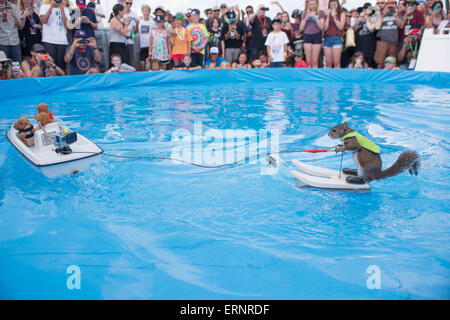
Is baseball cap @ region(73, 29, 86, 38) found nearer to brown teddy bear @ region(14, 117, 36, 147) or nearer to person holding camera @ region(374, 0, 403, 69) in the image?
brown teddy bear @ region(14, 117, 36, 147)

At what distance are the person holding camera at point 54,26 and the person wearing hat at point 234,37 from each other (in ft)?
15.7

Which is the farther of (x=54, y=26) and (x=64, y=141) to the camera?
(x=54, y=26)

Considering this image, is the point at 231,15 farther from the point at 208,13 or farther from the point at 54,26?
the point at 54,26

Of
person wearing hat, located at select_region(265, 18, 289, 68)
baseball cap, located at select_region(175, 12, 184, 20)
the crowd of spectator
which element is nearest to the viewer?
the crowd of spectator

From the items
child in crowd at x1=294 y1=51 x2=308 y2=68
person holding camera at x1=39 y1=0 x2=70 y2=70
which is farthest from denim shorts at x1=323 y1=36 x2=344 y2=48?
person holding camera at x1=39 y1=0 x2=70 y2=70

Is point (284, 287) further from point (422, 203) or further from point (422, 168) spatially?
point (422, 168)

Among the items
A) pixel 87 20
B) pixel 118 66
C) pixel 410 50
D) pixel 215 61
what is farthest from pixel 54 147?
pixel 410 50

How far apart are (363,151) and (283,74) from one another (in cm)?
933

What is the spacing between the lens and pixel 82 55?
1048 centimetres

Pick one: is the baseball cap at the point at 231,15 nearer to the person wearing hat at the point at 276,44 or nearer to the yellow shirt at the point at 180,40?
the person wearing hat at the point at 276,44

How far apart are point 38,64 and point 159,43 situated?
332cm

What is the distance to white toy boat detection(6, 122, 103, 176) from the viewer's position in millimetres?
→ 4392

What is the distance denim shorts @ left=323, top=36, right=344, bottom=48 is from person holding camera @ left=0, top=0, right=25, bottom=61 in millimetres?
8638
